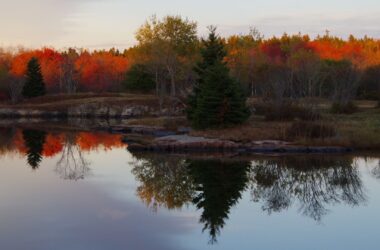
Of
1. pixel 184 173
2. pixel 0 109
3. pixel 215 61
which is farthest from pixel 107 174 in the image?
pixel 0 109

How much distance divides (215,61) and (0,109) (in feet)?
143

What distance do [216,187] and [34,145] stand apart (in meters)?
18.1

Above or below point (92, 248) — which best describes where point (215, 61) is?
above

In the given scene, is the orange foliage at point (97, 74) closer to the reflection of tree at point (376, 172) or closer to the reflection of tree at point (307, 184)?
the reflection of tree at point (307, 184)

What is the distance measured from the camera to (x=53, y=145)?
1268 inches

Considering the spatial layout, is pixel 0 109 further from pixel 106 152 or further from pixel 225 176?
pixel 225 176

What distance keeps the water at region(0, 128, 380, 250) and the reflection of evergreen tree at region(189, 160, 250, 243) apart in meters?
0.03

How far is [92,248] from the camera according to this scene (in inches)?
417

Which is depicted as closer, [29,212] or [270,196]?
[29,212]

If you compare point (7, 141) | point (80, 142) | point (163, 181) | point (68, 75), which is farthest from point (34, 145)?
point (68, 75)

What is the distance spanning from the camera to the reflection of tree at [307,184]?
1544 centimetres

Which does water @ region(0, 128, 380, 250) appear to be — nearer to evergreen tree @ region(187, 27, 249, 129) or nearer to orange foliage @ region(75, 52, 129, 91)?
evergreen tree @ region(187, 27, 249, 129)

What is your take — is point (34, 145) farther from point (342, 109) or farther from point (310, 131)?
point (342, 109)

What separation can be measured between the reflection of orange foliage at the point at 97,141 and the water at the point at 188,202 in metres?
4.83
